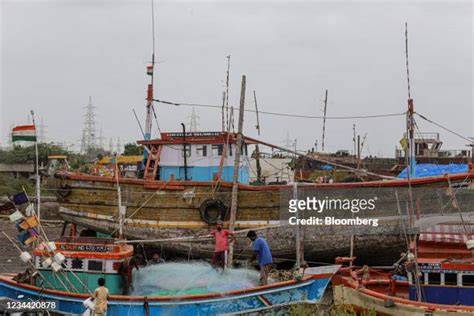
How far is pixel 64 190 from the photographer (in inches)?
793

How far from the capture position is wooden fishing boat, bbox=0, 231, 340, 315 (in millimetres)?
12641

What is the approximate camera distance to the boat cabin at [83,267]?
1338 centimetres

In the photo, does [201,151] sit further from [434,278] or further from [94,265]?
[434,278]

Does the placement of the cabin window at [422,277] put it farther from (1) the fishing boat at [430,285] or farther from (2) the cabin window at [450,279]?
(2) the cabin window at [450,279]

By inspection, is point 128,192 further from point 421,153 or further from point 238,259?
point 421,153

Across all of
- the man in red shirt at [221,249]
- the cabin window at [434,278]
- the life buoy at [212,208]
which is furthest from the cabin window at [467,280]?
the life buoy at [212,208]

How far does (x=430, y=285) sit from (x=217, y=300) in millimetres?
4222

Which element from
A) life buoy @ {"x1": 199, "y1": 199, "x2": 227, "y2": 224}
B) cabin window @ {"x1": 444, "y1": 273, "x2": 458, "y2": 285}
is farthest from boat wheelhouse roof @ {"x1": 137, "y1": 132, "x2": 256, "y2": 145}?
cabin window @ {"x1": 444, "y1": 273, "x2": 458, "y2": 285}

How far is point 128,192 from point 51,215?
581 inches

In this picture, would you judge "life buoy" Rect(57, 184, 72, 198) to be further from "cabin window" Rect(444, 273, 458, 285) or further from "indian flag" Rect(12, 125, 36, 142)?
"cabin window" Rect(444, 273, 458, 285)

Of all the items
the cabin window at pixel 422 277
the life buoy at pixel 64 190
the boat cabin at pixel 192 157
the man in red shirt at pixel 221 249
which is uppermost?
the boat cabin at pixel 192 157

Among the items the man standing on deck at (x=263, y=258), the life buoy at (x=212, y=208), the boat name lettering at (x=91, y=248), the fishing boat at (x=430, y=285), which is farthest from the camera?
the life buoy at (x=212, y=208)

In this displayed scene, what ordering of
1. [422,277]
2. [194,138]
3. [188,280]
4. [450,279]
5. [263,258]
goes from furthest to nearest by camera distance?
[194,138], [188,280], [263,258], [422,277], [450,279]

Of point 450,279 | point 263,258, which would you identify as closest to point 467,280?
point 450,279
